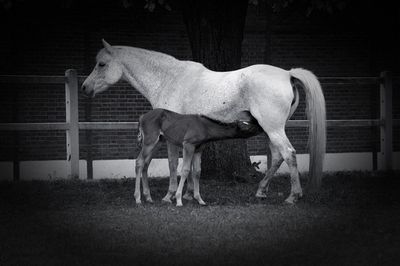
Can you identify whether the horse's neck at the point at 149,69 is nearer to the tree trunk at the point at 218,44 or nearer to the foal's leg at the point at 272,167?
the tree trunk at the point at 218,44

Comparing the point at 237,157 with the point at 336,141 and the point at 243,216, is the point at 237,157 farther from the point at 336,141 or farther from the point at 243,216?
the point at 336,141

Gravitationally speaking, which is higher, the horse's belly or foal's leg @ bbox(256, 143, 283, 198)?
the horse's belly

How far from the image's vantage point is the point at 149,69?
1068 cm

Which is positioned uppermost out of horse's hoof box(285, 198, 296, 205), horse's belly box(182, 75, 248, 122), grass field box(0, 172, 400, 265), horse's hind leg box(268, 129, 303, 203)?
horse's belly box(182, 75, 248, 122)

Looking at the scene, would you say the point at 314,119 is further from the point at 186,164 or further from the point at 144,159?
the point at 144,159

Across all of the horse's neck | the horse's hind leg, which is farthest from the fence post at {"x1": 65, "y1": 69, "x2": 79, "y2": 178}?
the horse's hind leg

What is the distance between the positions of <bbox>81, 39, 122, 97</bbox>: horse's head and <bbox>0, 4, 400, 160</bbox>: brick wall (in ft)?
12.5

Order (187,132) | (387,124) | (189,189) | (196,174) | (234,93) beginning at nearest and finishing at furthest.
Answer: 1. (187,132)
2. (196,174)
3. (234,93)
4. (189,189)
5. (387,124)

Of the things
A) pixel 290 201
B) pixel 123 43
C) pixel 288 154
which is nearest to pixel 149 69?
pixel 288 154

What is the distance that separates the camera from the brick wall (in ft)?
49.5

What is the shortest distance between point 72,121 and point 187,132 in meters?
3.90

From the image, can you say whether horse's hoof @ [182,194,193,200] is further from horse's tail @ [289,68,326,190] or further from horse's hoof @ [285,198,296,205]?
horse's tail @ [289,68,326,190]

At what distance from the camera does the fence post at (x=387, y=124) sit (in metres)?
14.0

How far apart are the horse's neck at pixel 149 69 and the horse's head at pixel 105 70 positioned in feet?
0.35
